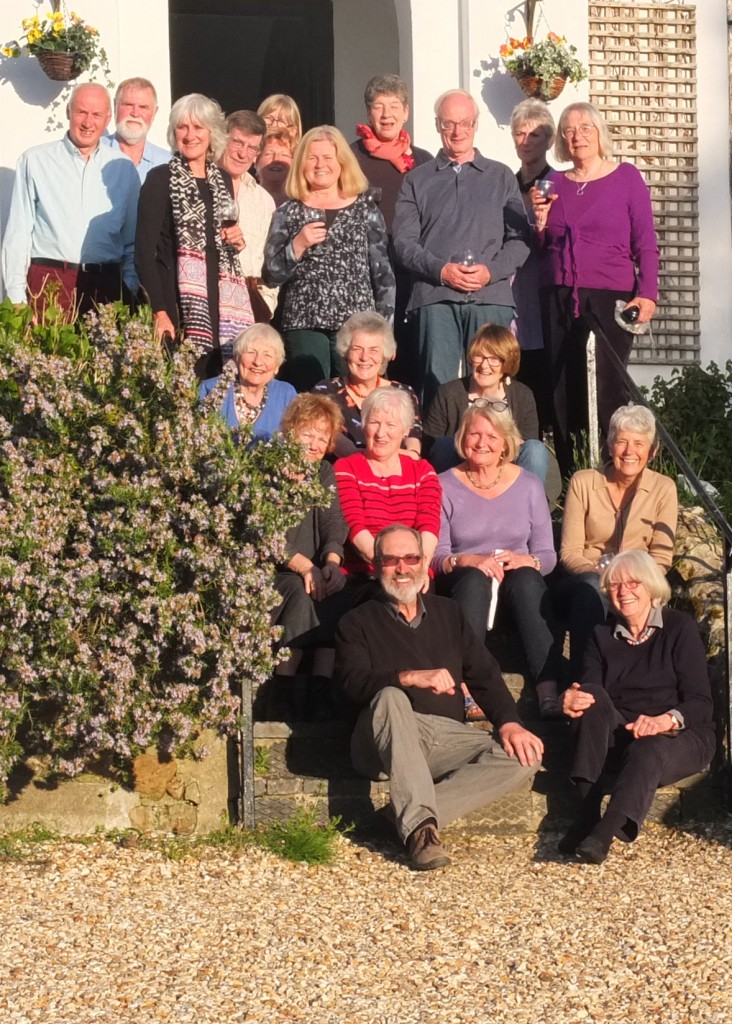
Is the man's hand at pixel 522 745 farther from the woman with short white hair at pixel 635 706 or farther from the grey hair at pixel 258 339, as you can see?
the grey hair at pixel 258 339

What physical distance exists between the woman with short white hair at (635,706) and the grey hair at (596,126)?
2.73 m

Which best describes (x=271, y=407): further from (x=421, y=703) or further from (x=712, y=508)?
(x=712, y=508)

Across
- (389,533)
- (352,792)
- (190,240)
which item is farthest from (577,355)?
(352,792)

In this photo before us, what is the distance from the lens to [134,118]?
898 cm

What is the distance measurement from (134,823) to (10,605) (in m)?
1.06

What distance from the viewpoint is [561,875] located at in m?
6.18

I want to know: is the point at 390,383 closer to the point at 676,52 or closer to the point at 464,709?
the point at 464,709

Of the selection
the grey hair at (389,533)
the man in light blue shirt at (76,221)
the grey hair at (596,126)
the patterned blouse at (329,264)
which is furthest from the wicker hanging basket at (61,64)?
the grey hair at (389,533)

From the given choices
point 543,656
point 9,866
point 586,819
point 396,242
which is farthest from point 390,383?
point 9,866

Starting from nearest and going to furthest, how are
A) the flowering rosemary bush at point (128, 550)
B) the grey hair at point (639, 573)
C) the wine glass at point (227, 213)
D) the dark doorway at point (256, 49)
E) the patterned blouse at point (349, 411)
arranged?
1. the flowering rosemary bush at point (128, 550)
2. the grey hair at point (639, 573)
3. the patterned blouse at point (349, 411)
4. the wine glass at point (227, 213)
5. the dark doorway at point (256, 49)

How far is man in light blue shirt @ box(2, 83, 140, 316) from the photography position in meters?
8.63

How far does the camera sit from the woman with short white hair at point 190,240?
8.22 metres

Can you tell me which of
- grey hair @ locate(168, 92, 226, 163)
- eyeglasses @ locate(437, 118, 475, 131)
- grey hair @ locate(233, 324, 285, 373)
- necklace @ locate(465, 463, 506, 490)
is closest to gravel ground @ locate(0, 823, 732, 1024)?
necklace @ locate(465, 463, 506, 490)

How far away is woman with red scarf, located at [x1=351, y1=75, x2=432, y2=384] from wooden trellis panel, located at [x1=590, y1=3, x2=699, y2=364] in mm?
2669
